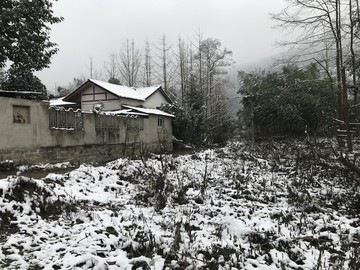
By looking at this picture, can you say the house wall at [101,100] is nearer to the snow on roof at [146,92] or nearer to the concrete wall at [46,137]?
the snow on roof at [146,92]

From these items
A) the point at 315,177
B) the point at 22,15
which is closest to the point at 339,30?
the point at 315,177

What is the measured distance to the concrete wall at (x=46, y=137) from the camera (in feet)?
36.1

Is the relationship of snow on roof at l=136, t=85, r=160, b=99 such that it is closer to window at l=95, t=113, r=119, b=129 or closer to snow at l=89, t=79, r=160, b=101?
snow at l=89, t=79, r=160, b=101

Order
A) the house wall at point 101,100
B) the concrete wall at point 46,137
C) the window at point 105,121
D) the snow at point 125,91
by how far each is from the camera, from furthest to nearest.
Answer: the house wall at point 101,100 < the snow at point 125,91 < the window at point 105,121 < the concrete wall at point 46,137

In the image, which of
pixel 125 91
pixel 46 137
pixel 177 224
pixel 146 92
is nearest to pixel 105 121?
pixel 46 137

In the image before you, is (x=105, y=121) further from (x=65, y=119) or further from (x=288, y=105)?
(x=288, y=105)

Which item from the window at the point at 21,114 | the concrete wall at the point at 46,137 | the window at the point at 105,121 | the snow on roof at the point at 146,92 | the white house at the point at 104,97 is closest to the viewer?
the concrete wall at the point at 46,137

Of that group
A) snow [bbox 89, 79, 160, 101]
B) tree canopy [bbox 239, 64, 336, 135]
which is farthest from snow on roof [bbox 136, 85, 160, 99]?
tree canopy [bbox 239, 64, 336, 135]

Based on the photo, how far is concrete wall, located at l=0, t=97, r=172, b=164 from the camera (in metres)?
11.0

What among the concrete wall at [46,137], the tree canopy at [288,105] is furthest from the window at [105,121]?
the tree canopy at [288,105]

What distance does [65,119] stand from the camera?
44.1ft

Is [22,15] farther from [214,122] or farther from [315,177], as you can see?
[214,122]

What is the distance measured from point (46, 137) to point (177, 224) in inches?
345

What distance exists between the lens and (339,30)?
18.3 m
